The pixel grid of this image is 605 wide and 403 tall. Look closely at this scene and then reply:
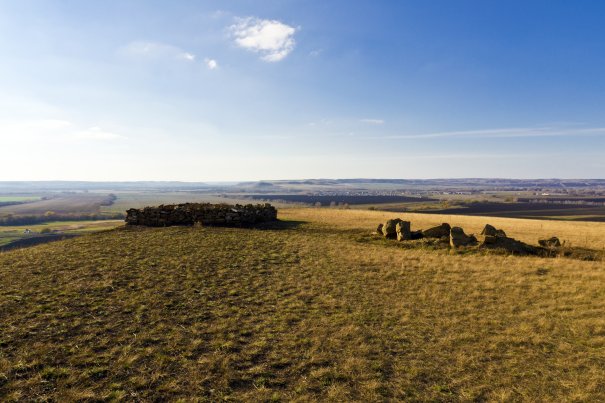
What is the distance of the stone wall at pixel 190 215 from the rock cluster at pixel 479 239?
44.8 ft

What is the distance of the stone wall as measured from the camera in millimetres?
30562

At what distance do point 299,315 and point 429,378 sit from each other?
4.92 meters

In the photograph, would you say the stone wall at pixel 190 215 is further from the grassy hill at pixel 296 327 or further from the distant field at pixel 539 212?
the distant field at pixel 539 212

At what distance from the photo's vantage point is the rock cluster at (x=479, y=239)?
2256cm

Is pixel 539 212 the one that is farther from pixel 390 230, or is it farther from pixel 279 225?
pixel 279 225

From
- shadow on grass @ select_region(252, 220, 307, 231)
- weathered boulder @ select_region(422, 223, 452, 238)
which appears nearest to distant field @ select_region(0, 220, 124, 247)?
shadow on grass @ select_region(252, 220, 307, 231)

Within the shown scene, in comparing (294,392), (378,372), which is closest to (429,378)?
(378,372)

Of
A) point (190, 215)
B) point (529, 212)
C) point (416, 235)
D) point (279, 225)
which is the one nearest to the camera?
point (416, 235)

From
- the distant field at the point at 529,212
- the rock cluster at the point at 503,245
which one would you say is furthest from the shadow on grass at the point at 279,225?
the distant field at the point at 529,212

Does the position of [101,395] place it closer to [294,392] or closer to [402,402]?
[294,392]

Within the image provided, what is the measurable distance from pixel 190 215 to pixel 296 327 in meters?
22.8

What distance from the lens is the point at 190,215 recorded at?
3155cm

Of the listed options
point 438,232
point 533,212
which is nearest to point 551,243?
point 438,232

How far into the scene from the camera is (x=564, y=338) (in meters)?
10.7
